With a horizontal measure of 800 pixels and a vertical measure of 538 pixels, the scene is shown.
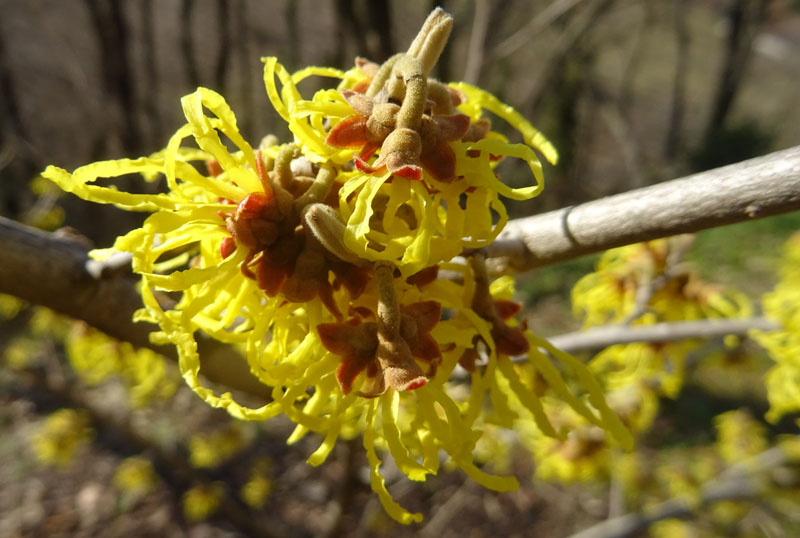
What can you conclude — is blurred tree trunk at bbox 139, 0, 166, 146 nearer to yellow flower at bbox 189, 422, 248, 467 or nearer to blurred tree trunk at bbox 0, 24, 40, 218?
blurred tree trunk at bbox 0, 24, 40, 218

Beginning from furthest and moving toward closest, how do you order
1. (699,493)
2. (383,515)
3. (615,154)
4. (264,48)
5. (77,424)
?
(615,154), (264,48), (383,515), (77,424), (699,493)

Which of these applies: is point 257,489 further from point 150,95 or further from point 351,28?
point 150,95

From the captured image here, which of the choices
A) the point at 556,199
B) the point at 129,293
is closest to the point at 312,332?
the point at 129,293

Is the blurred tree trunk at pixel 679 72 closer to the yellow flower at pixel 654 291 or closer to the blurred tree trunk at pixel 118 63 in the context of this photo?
the blurred tree trunk at pixel 118 63

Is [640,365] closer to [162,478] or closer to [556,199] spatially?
[162,478]

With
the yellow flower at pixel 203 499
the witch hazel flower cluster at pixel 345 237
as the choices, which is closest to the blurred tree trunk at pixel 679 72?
the yellow flower at pixel 203 499
